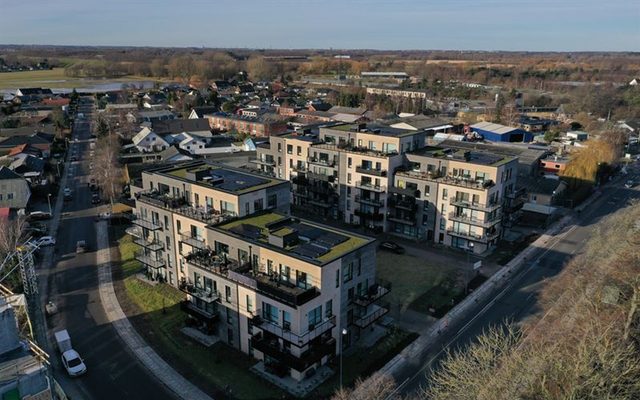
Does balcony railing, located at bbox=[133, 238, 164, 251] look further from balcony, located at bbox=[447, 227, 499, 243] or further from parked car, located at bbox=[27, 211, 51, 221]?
balcony, located at bbox=[447, 227, 499, 243]

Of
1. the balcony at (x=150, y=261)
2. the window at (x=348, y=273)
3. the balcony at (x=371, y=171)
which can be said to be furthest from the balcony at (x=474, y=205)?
the balcony at (x=150, y=261)

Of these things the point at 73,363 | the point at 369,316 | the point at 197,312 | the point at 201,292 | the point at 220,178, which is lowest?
the point at 73,363

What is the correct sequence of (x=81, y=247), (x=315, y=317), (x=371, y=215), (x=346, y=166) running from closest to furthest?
(x=315, y=317)
(x=81, y=247)
(x=371, y=215)
(x=346, y=166)

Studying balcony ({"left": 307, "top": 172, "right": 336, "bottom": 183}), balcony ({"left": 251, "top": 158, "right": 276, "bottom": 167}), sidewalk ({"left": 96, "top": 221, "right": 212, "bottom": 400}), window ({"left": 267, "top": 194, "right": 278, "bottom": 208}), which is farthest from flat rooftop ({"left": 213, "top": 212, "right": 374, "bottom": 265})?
balcony ({"left": 251, "top": 158, "right": 276, "bottom": 167})

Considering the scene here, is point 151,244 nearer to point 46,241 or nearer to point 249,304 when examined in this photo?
point 249,304

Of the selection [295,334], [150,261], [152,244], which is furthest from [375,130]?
[295,334]

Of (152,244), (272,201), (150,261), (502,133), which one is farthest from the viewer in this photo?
(502,133)

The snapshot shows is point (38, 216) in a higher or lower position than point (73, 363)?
higher

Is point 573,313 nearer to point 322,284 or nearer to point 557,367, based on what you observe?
point 557,367
